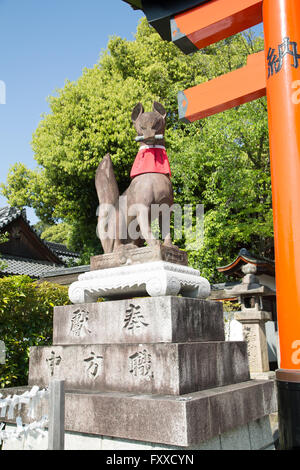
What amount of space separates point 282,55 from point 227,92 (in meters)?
1.02

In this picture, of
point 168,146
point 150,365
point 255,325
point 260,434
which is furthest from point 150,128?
point 168,146

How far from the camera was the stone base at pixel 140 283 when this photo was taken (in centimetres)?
382

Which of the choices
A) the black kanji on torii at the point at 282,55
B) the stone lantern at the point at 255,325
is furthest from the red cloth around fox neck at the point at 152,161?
the stone lantern at the point at 255,325

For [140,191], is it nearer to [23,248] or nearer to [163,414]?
[163,414]

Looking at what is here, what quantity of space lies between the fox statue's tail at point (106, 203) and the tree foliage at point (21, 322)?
1636 millimetres

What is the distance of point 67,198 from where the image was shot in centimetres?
1611

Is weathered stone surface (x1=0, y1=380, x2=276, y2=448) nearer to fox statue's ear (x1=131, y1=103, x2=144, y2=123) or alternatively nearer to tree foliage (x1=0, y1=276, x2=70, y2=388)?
tree foliage (x1=0, y1=276, x2=70, y2=388)

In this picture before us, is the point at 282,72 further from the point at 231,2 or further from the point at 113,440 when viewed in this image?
the point at 113,440

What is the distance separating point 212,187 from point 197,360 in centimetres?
1095

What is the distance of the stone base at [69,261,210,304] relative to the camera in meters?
3.82

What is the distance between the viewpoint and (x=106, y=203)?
15.4 ft

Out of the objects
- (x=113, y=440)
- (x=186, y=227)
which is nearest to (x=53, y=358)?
(x=113, y=440)
